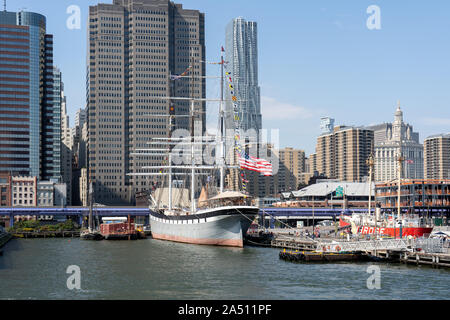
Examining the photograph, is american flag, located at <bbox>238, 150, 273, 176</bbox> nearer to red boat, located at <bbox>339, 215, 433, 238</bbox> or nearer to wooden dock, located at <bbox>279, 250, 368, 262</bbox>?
red boat, located at <bbox>339, 215, 433, 238</bbox>

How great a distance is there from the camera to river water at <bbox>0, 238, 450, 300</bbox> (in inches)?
2019

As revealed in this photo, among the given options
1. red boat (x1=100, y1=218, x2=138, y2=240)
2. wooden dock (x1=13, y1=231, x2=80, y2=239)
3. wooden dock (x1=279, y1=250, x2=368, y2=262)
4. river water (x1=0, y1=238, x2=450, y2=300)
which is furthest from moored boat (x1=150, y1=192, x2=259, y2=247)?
wooden dock (x1=13, y1=231, x2=80, y2=239)

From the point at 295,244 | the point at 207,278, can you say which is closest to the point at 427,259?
the point at 207,278

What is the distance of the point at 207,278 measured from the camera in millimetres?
60719

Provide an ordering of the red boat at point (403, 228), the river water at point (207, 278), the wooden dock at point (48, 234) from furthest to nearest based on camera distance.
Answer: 1. the wooden dock at point (48, 234)
2. the red boat at point (403, 228)
3. the river water at point (207, 278)

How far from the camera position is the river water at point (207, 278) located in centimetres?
5128

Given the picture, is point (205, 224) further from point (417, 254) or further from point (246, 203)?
point (417, 254)

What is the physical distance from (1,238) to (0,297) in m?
65.4

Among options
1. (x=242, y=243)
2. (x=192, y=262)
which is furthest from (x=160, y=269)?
(x=242, y=243)

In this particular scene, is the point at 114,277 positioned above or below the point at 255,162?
below

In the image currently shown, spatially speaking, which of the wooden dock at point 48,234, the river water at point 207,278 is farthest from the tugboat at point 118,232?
the river water at point 207,278

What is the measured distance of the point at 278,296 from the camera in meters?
50.3

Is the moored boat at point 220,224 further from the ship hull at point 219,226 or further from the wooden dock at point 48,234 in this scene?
the wooden dock at point 48,234

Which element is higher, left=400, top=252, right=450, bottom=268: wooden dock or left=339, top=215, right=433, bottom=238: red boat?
left=339, top=215, right=433, bottom=238: red boat
